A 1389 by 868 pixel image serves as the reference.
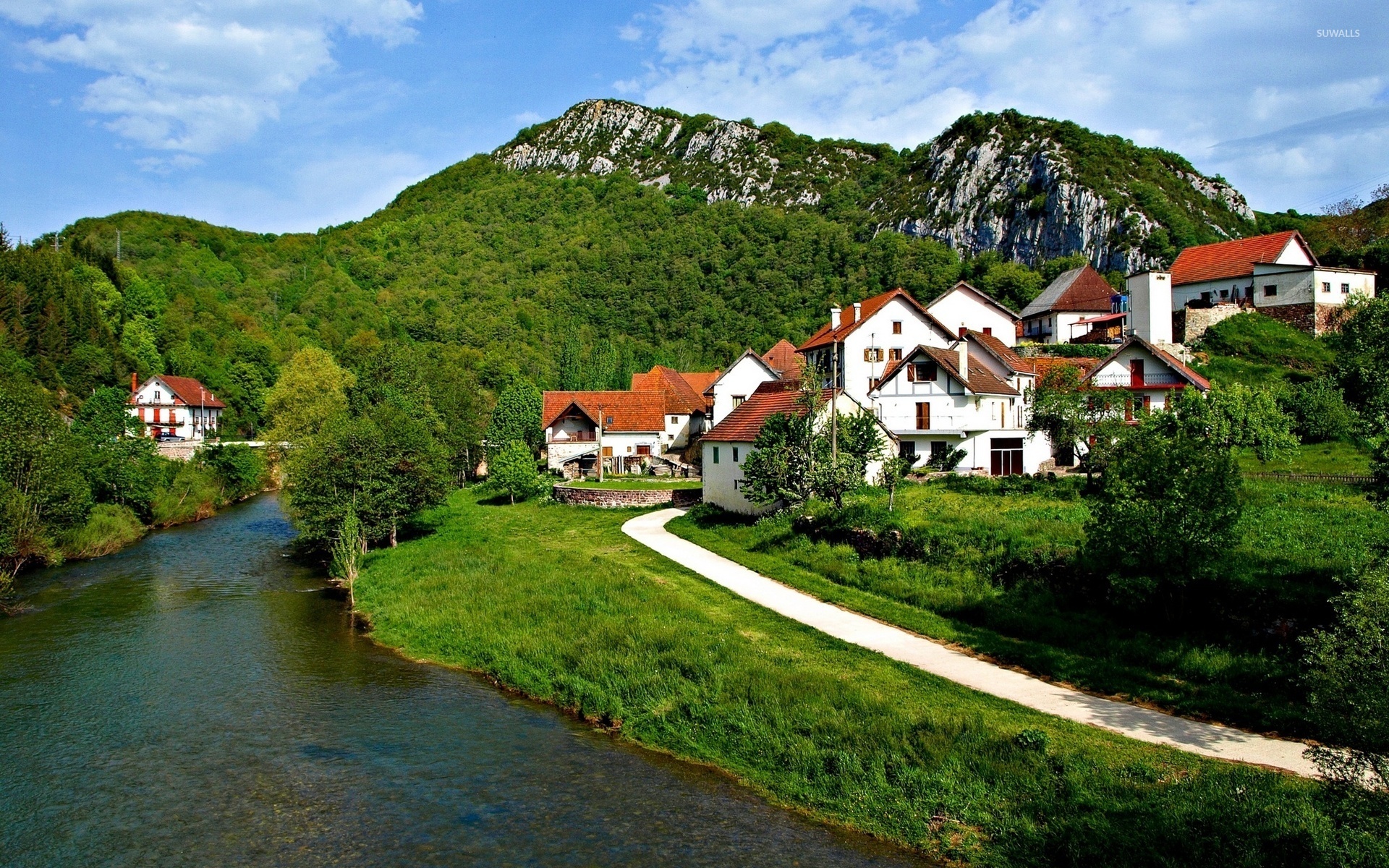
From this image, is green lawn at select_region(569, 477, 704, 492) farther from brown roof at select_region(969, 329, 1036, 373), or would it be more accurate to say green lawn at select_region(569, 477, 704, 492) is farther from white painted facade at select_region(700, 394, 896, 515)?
brown roof at select_region(969, 329, 1036, 373)

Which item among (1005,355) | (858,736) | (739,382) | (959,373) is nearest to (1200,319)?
(1005,355)

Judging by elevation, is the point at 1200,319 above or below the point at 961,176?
below

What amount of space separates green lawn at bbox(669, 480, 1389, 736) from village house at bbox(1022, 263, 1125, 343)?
3278 centimetres

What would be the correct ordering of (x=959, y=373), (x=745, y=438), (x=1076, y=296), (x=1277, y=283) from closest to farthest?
(x=745, y=438) < (x=959, y=373) < (x=1277, y=283) < (x=1076, y=296)

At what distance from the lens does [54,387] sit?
68.1 m

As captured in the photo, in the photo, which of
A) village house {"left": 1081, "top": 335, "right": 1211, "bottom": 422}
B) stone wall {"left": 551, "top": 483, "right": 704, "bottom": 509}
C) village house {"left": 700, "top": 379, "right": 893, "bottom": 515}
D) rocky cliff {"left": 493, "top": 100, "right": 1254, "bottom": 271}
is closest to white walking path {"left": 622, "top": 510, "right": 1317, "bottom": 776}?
village house {"left": 700, "top": 379, "right": 893, "bottom": 515}

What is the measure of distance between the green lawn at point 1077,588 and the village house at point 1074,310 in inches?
1291

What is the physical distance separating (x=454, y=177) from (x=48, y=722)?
537 ft

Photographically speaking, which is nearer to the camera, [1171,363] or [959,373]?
[959,373]

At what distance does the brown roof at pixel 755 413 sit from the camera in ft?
115

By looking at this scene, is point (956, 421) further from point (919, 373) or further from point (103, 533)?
point (103, 533)

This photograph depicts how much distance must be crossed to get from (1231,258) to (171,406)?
9415 centimetres

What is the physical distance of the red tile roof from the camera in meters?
55.8

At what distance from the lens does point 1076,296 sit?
62062 millimetres
